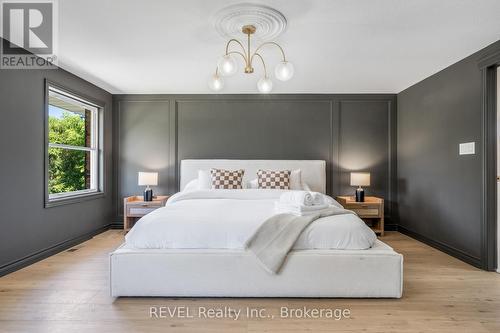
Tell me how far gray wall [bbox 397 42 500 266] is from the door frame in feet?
0.21

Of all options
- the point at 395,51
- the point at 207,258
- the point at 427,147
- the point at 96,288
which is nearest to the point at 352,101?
the point at 427,147

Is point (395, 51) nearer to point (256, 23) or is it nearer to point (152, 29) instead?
point (256, 23)

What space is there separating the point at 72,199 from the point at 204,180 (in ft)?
5.53

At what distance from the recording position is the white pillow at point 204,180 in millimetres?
4203

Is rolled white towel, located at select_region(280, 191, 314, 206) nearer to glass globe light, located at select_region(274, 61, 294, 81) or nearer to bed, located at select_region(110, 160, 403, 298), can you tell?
bed, located at select_region(110, 160, 403, 298)

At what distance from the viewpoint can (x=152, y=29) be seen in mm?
2525

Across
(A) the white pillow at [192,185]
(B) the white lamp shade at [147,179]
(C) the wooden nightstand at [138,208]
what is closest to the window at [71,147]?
(C) the wooden nightstand at [138,208]

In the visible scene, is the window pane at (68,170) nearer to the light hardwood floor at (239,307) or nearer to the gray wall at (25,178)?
the gray wall at (25,178)

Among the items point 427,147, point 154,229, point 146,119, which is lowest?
point 154,229

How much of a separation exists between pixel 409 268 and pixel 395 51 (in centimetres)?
219

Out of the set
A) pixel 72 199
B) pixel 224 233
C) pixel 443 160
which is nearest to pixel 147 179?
pixel 72 199

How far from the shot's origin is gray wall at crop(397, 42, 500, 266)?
10.2ft

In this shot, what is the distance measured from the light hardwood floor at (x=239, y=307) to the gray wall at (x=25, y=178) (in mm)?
291

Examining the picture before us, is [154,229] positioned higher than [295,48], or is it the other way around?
[295,48]
